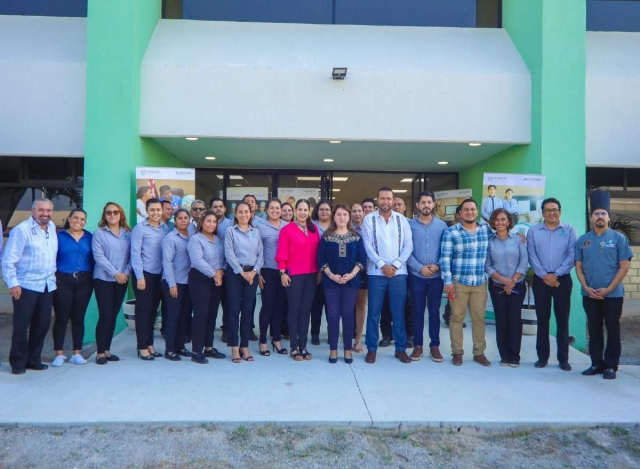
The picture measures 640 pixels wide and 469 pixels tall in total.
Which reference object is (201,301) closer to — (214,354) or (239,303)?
(239,303)

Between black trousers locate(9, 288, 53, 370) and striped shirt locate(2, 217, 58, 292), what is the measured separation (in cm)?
10

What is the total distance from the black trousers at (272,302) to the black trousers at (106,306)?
1.56 metres

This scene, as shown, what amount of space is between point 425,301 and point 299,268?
1490mm

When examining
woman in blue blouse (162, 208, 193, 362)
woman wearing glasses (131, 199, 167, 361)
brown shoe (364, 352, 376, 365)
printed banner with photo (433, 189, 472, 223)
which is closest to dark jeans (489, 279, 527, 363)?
brown shoe (364, 352, 376, 365)

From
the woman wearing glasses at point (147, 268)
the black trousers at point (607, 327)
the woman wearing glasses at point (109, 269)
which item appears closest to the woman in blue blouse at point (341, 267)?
the woman wearing glasses at point (147, 268)

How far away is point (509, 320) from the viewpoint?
5109mm

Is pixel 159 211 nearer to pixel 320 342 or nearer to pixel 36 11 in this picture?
pixel 320 342

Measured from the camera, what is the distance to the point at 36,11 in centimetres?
804

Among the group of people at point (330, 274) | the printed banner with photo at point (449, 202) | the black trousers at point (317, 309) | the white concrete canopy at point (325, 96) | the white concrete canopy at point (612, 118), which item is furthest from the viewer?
the printed banner with photo at point (449, 202)

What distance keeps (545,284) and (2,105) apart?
8042 millimetres

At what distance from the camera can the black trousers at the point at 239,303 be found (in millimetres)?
4934

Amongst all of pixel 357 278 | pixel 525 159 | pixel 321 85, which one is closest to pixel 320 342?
pixel 357 278

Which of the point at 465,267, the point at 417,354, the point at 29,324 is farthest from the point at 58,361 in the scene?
the point at 465,267

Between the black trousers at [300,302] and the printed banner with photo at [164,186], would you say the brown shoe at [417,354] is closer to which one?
the black trousers at [300,302]
